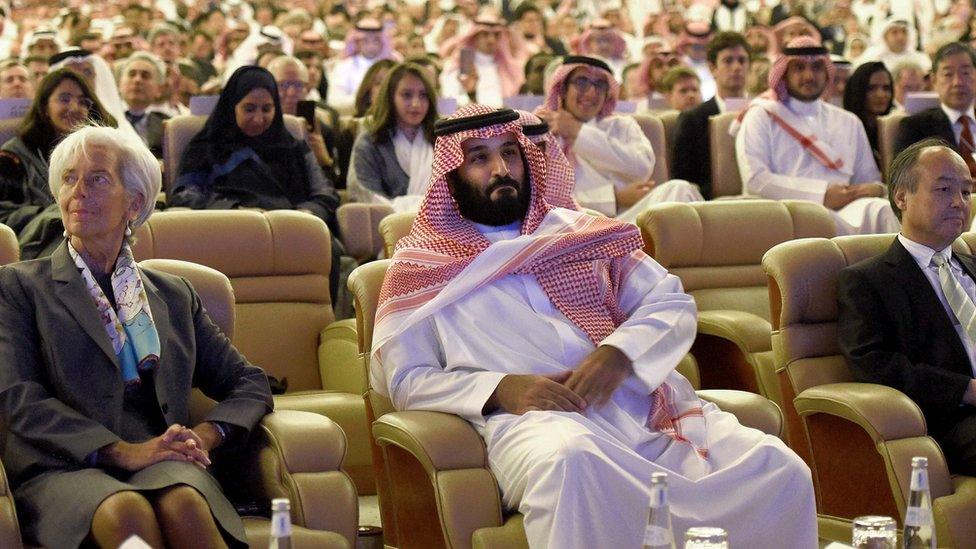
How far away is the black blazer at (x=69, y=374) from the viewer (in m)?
3.06

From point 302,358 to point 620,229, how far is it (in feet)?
4.34

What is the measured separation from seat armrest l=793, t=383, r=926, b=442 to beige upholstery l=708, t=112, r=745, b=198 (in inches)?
128

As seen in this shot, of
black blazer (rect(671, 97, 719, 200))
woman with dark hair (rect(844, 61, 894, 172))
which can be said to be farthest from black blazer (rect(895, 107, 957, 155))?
black blazer (rect(671, 97, 719, 200))

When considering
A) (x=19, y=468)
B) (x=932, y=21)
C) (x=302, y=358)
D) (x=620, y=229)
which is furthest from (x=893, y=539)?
(x=932, y=21)

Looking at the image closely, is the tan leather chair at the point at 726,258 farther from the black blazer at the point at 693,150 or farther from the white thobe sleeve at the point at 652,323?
the black blazer at the point at 693,150

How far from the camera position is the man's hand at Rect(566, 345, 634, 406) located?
3.54 meters

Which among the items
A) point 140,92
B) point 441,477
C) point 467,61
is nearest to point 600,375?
point 441,477

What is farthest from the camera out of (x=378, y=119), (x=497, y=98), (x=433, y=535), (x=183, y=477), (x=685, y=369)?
(x=497, y=98)

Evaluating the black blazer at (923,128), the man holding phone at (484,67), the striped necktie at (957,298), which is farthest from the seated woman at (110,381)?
the man holding phone at (484,67)

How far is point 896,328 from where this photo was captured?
4.00 m

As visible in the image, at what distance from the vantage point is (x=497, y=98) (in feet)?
39.4

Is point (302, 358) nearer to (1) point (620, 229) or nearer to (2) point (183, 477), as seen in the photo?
(1) point (620, 229)

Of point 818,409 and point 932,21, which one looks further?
point 932,21

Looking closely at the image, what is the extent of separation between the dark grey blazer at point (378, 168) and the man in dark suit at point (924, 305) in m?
2.86
